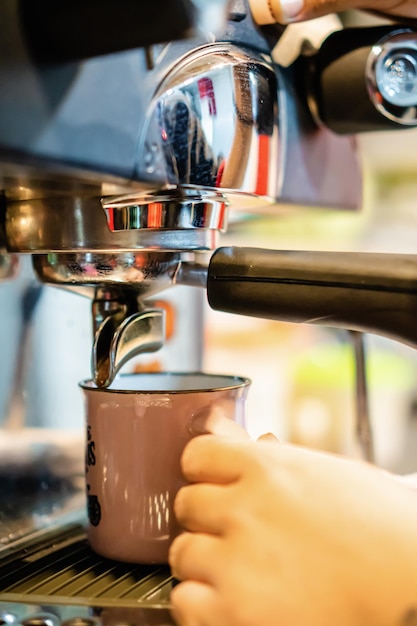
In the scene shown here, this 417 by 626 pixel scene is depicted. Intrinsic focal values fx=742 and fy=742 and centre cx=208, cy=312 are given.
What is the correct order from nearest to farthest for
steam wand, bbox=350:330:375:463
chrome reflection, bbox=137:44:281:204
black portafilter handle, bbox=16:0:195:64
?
1. black portafilter handle, bbox=16:0:195:64
2. chrome reflection, bbox=137:44:281:204
3. steam wand, bbox=350:330:375:463

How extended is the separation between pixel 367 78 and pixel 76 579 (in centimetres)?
34

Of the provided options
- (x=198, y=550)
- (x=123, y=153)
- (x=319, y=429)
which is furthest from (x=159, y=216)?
(x=319, y=429)

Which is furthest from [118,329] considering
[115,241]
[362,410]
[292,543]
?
[362,410]

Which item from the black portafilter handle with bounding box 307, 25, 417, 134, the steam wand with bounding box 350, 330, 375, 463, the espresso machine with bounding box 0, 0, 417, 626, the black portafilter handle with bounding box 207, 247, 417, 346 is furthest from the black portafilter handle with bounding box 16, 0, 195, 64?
the steam wand with bounding box 350, 330, 375, 463

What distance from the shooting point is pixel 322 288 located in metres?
0.33

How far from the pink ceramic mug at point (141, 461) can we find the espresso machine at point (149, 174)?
0.04 ft

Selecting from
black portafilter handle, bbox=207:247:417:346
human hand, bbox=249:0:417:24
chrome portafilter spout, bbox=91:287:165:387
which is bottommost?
chrome portafilter spout, bbox=91:287:165:387

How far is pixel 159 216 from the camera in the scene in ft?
1.20

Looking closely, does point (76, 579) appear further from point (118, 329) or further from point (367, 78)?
point (367, 78)

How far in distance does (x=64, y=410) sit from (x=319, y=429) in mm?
1088

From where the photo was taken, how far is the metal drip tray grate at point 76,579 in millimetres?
369

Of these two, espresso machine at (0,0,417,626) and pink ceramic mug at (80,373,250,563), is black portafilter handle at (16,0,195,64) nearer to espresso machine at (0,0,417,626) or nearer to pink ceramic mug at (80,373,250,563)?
espresso machine at (0,0,417,626)

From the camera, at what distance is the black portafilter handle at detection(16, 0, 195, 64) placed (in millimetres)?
254

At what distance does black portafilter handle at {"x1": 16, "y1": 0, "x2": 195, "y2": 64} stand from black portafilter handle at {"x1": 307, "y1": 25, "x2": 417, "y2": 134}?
23 centimetres
